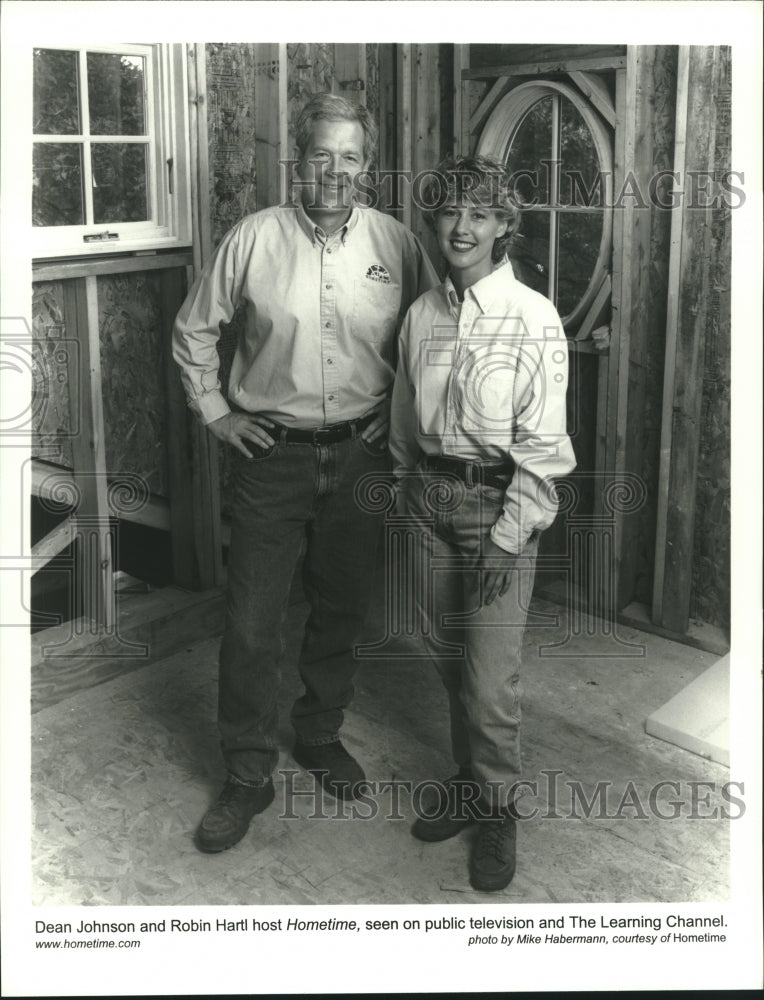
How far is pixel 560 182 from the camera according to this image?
13.8ft

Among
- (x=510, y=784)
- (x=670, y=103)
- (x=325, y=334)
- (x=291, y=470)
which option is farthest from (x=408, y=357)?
(x=670, y=103)

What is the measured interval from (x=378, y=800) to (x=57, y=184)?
2.14m

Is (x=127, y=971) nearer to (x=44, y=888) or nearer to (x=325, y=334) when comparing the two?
(x=44, y=888)

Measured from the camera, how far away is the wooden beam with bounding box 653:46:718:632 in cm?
365

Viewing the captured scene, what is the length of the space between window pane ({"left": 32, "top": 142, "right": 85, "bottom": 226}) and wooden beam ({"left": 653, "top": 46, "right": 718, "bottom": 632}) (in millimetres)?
1966

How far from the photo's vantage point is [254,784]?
3.05 meters

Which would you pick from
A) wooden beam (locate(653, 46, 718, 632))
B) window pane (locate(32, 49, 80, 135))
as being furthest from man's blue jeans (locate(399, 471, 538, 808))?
window pane (locate(32, 49, 80, 135))

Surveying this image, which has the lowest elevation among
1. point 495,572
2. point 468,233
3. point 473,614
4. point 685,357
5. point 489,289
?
point 473,614

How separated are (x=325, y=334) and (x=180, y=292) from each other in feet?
4.08

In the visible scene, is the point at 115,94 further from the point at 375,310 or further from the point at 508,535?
the point at 508,535

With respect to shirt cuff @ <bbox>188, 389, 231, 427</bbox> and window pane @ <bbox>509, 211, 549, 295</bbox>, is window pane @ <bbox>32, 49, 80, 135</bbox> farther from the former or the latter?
window pane @ <bbox>509, 211, 549, 295</bbox>

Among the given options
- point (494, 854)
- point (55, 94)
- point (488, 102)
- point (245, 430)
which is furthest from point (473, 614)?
point (488, 102)

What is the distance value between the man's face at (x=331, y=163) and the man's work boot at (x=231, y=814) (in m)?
1.55

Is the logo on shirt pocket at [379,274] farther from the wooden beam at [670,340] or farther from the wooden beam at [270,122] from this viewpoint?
the wooden beam at [670,340]
